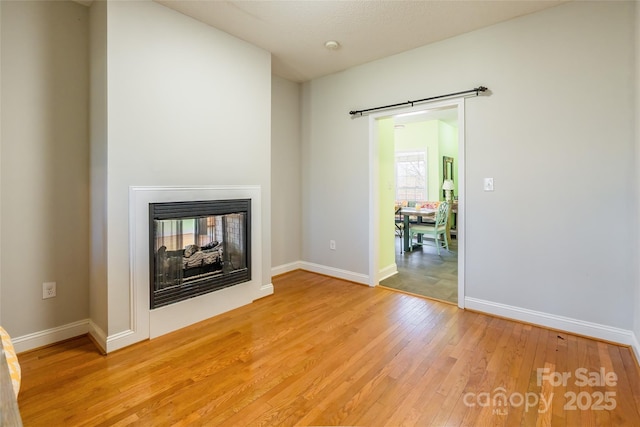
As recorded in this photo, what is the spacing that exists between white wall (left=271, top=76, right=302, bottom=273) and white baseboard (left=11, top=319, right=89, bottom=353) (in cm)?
208

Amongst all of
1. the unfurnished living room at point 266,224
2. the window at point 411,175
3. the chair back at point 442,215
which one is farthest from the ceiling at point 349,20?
the window at point 411,175

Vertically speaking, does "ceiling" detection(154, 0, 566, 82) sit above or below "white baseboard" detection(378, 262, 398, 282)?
above

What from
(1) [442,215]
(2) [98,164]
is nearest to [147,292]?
(2) [98,164]

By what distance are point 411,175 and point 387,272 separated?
13.7 feet

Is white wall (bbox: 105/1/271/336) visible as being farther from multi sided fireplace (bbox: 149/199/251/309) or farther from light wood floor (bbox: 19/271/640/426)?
Answer: light wood floor (bbox: 19/271/640/426)

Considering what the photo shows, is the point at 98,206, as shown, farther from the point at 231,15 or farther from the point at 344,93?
the point at 344,93

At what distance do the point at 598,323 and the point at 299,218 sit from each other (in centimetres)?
328

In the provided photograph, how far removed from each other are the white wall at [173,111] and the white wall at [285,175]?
79 cm

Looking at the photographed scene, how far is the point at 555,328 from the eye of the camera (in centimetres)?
257

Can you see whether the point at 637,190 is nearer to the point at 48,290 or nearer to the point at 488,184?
the point at 488,184

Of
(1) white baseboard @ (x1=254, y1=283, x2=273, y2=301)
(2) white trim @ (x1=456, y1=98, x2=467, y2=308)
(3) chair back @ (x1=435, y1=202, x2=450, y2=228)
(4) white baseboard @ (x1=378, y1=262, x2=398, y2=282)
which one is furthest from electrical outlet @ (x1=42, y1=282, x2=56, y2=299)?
(3) chair back @ (x1=435, y1=202, x2=450, y2=228)

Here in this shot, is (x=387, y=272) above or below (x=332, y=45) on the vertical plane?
below

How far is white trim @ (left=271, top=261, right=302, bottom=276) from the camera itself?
13.6 ft

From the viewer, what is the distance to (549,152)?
256cm
